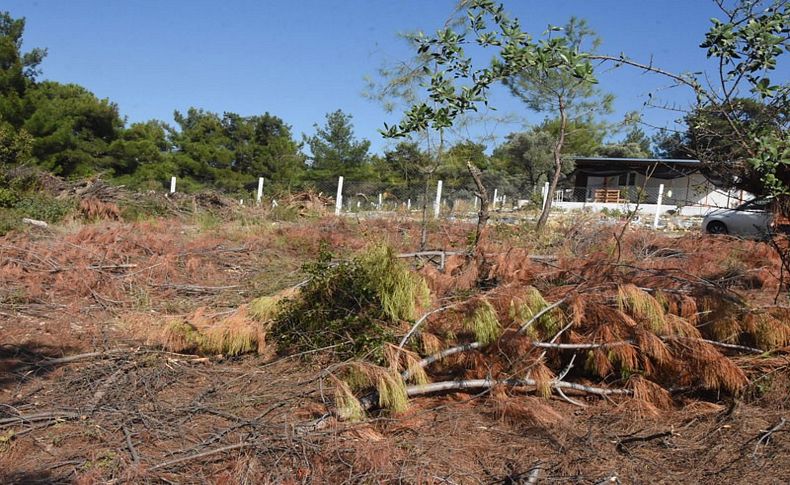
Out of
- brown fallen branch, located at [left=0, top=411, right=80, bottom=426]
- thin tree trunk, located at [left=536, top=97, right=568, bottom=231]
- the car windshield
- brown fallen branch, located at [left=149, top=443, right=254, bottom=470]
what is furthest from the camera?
thin tree trunk, located at [left=536, top=97, right=568, bottom=231]

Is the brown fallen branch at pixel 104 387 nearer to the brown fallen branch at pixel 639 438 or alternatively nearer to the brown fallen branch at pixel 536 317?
the brown fallen branch at pixel 536 317

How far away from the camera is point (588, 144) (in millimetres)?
36188

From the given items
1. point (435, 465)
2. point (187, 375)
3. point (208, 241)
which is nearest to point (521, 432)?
point (435, 465)

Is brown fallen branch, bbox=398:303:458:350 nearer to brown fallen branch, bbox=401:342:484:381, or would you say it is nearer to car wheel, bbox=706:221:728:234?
brown fallen branch, bbox=401:342:484:381

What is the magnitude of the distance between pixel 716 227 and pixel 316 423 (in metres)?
14.8

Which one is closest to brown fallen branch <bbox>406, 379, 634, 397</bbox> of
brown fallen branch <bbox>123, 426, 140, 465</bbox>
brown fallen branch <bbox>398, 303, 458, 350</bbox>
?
brown fallen branch <bbox>398, 303, 458, 350</bbox>

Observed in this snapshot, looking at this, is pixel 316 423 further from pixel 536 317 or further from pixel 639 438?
pixel 639 438

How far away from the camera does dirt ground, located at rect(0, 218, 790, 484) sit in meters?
2.88

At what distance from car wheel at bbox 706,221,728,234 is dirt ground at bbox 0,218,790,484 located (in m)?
10.2

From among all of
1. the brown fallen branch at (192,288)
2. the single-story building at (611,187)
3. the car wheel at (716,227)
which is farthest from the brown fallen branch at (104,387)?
the single-story building at (611,187)

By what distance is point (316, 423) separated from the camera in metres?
3.27

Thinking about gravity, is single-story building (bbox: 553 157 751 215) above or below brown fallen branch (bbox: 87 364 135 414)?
above

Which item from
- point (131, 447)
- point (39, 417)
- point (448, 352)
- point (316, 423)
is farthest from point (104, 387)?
point (448, 352)

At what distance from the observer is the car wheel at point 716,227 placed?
14863mm
